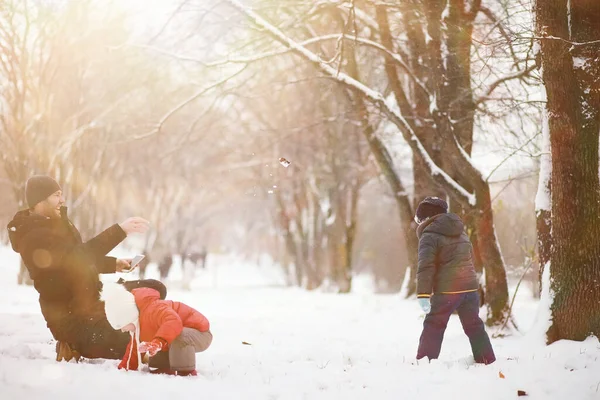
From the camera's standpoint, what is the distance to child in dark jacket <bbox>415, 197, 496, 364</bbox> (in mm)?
6133

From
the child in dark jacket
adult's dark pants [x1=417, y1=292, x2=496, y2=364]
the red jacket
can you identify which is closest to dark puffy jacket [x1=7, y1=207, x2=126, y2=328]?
the red jacket

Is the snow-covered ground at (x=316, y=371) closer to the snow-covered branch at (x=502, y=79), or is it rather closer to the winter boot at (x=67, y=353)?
the winter boot at (x=67, y=353)

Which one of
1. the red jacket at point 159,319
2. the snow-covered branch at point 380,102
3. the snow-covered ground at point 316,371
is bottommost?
the snow-covered ground at point 316,371

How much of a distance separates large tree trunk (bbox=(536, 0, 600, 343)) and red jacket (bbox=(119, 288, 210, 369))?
417 centimetres

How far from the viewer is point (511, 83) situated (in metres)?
11.3

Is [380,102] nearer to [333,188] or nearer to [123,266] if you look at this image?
[123,266]

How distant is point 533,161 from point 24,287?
15508 mm

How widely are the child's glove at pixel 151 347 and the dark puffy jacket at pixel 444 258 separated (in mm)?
2535

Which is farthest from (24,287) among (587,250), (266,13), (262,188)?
(587,250)

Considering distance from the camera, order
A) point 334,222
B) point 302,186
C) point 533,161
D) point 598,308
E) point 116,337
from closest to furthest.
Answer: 1. point 116,337
2. point 598,308
3. point 533,161
4. point 334,222
5. point 302,186

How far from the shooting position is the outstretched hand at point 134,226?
17.8ft

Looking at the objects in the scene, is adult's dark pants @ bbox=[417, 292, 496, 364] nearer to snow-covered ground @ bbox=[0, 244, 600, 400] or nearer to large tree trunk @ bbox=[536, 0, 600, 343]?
snow-covered ground @ bbox=[0, 244, 600, 400]

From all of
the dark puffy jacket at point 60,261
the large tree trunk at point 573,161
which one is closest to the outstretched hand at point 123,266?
the dark puffy jacket at point 60,261

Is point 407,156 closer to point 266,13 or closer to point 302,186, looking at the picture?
point 302,186
